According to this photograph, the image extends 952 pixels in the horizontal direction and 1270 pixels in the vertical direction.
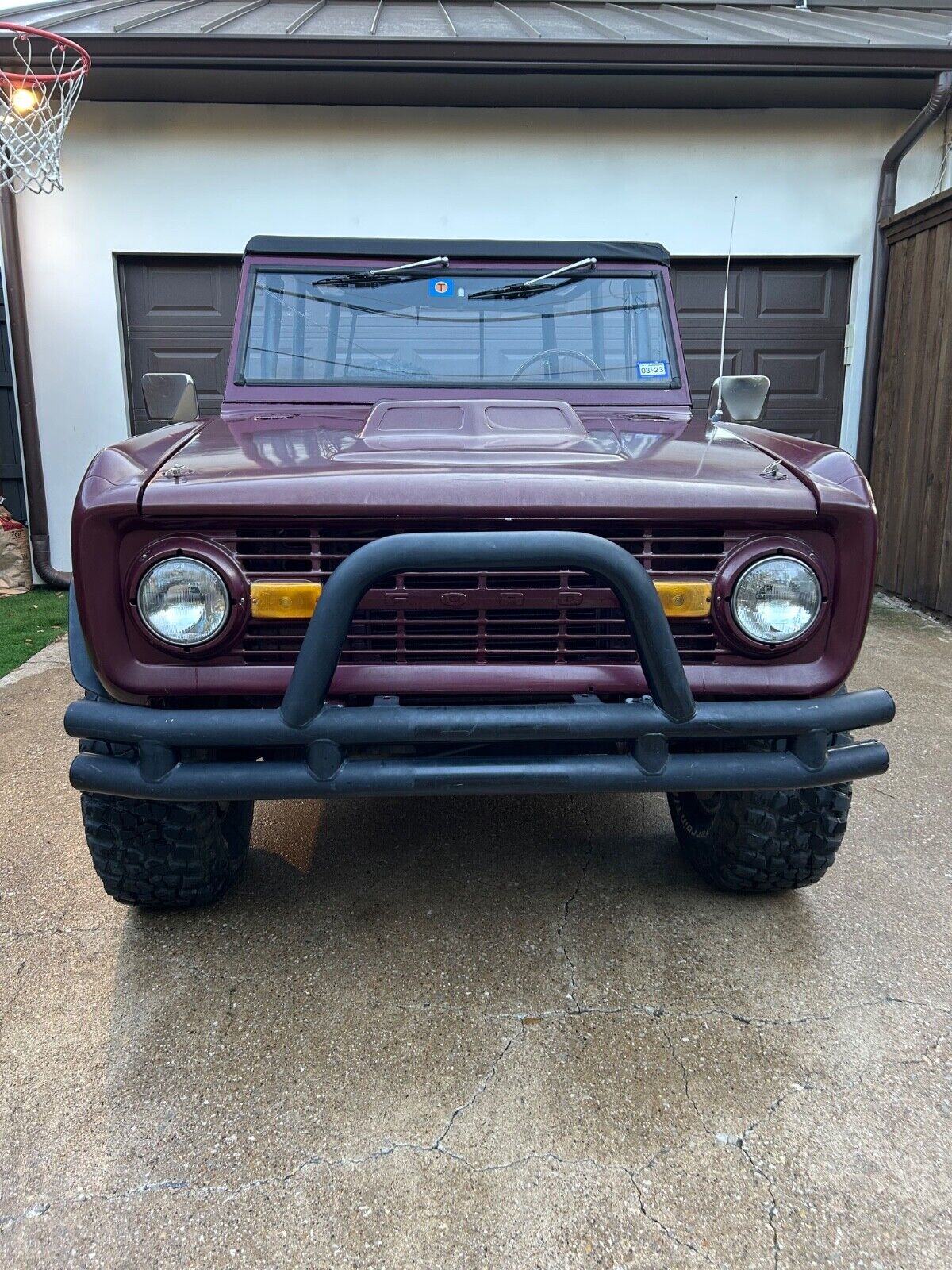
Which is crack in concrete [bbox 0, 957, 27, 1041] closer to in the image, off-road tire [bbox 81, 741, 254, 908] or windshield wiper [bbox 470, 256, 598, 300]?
off-road tire [bbox 81, 741, 254, 908]

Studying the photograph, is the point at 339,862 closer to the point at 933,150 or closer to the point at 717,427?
the point at 717,427

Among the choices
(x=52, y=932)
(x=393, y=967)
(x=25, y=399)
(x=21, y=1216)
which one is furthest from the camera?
(x=25, y=399)

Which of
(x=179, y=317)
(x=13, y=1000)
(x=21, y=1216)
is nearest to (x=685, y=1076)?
(x=21, y=1216)

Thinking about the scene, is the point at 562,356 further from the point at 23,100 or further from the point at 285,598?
the point at 23,100

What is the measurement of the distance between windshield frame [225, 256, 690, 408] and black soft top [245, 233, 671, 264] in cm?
2

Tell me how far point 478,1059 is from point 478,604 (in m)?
0.94

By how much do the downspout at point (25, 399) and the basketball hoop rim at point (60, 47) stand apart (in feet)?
2.72

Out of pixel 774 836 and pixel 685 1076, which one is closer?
pixel 685 1076

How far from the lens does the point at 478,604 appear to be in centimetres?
176

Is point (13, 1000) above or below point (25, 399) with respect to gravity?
below

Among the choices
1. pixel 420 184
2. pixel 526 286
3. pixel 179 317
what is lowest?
pixel 526 286

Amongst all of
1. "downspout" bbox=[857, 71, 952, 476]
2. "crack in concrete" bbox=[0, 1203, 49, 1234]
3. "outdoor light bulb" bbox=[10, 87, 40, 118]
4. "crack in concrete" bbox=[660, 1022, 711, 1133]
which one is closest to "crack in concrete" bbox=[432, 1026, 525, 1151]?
"crack in concrete" bbox=[660, 1022, 711, 1133]

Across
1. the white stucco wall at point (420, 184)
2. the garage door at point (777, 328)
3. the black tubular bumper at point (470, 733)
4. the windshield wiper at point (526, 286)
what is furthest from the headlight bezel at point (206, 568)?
the garage door at point (777, 328)

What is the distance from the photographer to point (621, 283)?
2855 mm
